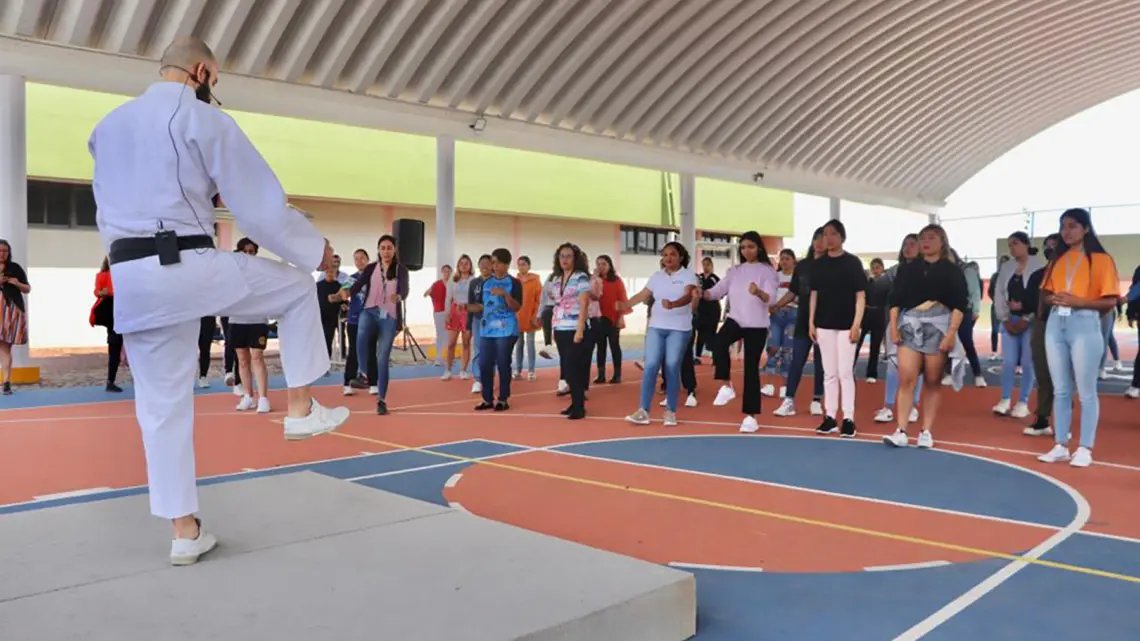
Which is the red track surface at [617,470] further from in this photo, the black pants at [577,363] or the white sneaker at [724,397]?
the black pants at [577,363]

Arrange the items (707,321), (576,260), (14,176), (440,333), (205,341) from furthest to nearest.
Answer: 1. (440,333)
2. (14,176)
3. (707,321)
4. (205,341)
5. (576,260)

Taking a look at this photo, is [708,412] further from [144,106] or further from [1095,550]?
[144,106]

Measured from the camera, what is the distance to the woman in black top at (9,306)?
11.1 m

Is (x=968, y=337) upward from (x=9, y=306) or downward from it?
downward

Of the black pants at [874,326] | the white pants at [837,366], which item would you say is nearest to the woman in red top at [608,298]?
the black pants at [874,326]

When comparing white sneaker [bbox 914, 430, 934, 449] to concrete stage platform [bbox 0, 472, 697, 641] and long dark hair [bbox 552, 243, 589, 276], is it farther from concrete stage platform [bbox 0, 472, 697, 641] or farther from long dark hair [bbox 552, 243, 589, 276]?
concrete stage platform [bbox 0, 472, 697, 641]

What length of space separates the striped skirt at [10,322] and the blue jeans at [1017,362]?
12.1m

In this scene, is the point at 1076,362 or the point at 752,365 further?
the point at 752,365

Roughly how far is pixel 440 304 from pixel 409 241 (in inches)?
77.8

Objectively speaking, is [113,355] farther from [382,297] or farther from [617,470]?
[617,470]

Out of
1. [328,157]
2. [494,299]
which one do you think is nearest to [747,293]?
[494,299]

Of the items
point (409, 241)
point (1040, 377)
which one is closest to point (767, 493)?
point (1040, 377)

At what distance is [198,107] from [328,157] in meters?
19.0

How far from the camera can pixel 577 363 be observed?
952cm
